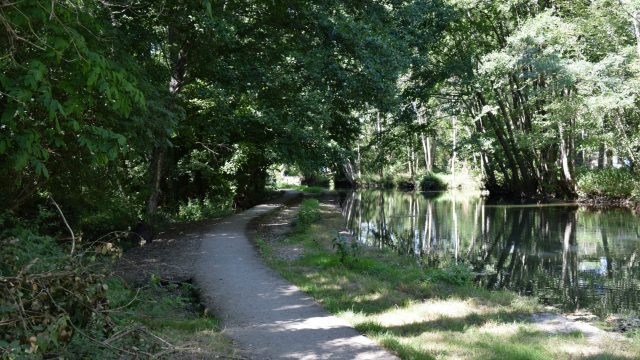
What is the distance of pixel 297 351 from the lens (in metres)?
5.96

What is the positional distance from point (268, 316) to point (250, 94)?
10.8 metres

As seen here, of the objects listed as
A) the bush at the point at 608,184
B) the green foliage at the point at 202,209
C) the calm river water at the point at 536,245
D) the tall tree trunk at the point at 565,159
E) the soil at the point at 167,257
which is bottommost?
the calm river water at the point at 536,245

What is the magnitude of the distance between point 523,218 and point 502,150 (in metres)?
14.6

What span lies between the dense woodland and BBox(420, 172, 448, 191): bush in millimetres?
19447

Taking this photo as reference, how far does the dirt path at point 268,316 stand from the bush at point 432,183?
46.7 meters

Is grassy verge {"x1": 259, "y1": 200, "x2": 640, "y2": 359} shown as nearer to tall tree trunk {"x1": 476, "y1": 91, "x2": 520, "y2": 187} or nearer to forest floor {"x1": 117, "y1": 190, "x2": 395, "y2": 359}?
forest floor {"x1": 117, "y1": 190, "x2": 395, "y2": 359}

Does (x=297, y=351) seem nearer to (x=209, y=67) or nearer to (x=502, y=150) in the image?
(x=209, y=67)

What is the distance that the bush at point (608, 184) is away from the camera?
30062 millimetres

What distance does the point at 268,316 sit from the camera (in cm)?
741

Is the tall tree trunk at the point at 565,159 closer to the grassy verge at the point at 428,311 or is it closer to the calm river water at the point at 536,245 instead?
the calm river water at the point at 536,245

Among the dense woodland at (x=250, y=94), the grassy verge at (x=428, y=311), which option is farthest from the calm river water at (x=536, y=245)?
the dense woodland at (x=250, y=94)

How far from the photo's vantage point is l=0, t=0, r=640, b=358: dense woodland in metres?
5.49

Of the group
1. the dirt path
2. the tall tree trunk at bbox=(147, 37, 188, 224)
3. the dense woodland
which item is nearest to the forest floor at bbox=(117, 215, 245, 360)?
the dirt path

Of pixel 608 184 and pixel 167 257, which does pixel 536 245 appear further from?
pixel 608 184
